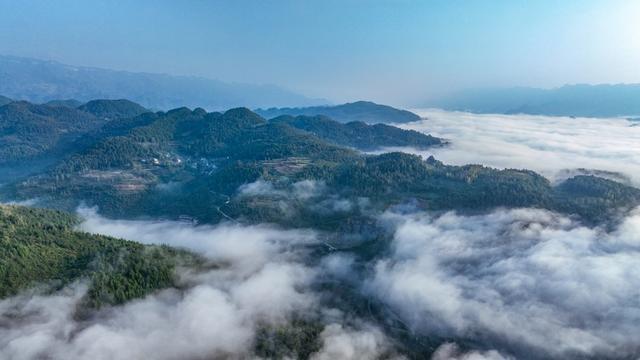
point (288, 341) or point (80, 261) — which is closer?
point (288, 341)

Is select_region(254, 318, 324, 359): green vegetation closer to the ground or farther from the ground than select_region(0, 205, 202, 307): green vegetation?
closer to the ground

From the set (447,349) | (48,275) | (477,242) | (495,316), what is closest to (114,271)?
(48,275)

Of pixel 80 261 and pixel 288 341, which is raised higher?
pixel 80 261

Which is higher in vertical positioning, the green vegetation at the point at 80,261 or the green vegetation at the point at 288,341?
the green vegetation at the point at 80,261

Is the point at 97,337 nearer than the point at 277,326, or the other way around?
the point at 97,337

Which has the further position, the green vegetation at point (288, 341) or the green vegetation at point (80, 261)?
the green vegetation at point (80, 261)

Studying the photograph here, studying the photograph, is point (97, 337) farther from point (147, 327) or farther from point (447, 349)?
point (447, 349)

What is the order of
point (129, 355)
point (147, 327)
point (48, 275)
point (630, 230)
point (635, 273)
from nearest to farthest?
point (129, 355), point (147, 327), point (48, 275), point (635, 273), point (630, 230)

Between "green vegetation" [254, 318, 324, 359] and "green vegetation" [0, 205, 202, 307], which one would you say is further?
"green vegetation" [0, 205, 202, 307]
